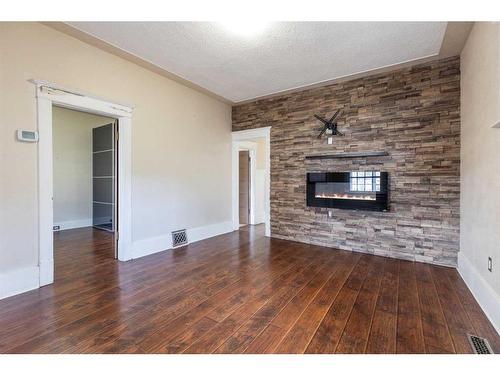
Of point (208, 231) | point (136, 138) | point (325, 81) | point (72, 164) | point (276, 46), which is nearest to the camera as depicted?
point (276, 46)

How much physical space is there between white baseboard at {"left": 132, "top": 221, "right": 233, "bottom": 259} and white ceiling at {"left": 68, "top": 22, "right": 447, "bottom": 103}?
256cm

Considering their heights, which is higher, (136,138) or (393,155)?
(136,138)

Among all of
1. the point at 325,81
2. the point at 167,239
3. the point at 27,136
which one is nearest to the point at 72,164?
the point at 167,239

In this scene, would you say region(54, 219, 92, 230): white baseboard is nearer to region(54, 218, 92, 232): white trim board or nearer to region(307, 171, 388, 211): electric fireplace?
region(54, 218, 92, 232): white trim board

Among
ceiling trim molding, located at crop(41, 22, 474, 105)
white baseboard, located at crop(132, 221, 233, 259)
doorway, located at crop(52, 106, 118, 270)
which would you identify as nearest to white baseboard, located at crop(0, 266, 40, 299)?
white baseboard, located at crop(132, 221, 233, 259)

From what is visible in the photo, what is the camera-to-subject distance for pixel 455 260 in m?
3.06

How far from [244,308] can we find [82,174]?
220 inches

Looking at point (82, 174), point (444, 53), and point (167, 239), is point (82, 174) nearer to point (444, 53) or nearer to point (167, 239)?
point (167, 239)

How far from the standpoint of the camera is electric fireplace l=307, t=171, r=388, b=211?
3.48 meters

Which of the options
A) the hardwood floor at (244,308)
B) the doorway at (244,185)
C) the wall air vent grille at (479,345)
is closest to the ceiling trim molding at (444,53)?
the doorway at (244,185)

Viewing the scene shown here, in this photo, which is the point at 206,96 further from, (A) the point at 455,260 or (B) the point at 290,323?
(A) the point at 455,260

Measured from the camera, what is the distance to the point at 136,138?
3430mm
